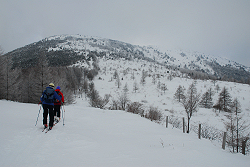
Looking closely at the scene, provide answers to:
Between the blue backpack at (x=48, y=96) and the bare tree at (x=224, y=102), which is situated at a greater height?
the blue backpack at (x=48, y=96)

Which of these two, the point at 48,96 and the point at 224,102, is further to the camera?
the point at 224,102

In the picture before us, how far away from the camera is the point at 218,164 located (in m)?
3.31

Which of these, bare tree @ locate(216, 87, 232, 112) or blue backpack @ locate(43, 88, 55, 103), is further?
bare tree @ locate(216, 87, 232, 112)

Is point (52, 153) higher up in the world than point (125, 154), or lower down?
higher up

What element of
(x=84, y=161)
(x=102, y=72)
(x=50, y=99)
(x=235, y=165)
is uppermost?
(x=102, y=72)

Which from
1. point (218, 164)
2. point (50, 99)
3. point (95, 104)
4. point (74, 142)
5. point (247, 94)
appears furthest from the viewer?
point (247, 94)

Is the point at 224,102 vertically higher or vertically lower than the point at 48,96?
lower

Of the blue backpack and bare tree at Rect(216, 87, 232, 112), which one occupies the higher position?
the blue backpack

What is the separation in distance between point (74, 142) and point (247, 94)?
61765mm

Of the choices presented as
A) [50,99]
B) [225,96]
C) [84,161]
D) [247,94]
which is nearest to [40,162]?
[84,161]

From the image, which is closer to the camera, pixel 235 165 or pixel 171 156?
pixel 171 156

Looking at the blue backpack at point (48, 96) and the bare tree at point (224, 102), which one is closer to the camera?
the blue backpack at point (48, 96)

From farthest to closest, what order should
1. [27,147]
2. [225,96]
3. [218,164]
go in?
1. [225,96]
2. [218,164]
3. [27,147]

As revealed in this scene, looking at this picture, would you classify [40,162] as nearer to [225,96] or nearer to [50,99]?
[50,99]
